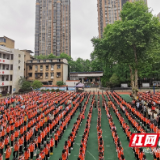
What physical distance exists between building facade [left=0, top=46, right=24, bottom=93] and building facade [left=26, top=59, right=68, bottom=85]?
544cm

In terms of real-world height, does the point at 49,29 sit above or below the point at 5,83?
above

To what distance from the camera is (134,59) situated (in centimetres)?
1644

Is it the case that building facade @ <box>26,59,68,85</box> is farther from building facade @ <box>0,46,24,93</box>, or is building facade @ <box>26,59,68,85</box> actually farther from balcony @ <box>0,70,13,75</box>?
balcony @ <box>0,70,13,75</box>

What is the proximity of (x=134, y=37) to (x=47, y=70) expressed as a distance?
78.7 feet

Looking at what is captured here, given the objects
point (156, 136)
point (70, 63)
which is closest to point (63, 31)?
point (70, 63)

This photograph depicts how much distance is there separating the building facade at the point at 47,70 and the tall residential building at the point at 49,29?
3340cm

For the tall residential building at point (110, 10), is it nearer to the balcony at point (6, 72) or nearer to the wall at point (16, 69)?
the wall at point (16, 69)

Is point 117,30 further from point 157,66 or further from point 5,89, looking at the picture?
point 5,89

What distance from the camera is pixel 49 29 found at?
214 ft

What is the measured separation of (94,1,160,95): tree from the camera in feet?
44.8

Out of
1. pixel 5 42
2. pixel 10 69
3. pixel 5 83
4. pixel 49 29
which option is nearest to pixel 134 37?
pixel 5 83
